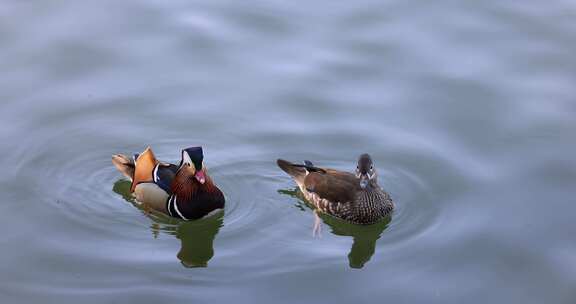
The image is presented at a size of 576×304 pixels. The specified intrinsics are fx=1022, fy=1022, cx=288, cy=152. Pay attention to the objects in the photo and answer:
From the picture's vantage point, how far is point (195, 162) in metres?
10.4

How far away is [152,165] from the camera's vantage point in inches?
426

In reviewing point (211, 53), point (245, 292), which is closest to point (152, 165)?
point (245, 292)

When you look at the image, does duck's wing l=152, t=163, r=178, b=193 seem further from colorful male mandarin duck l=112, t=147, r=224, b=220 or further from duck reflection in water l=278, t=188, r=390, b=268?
duck reflection in water l=278, t=188, r=390, b=268

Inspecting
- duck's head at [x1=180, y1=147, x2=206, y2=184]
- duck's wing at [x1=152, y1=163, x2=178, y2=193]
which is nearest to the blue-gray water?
duck's wing at [x1=152, y1=163, x2=178, y2=193]

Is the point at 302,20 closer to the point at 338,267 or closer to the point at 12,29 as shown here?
the point at 12,29

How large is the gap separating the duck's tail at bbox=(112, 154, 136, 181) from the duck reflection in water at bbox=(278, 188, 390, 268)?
1.60 m

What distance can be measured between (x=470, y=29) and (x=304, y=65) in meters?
2.58

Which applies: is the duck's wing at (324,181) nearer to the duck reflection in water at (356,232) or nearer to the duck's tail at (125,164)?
the duck reflection in water at (356,232)

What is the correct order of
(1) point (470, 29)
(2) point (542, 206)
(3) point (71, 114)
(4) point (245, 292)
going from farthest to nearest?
(1) point (470, 29) < (3) point (71, 114) < (2) point (542, 206) < (4) point (245, 292)

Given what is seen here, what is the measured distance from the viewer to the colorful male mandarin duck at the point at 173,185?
10.6 m

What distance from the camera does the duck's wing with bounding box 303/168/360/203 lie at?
10.7m

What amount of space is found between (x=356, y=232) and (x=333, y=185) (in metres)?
0.57

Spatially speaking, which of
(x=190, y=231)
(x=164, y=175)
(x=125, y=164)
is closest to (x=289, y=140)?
(x=164, y=175)

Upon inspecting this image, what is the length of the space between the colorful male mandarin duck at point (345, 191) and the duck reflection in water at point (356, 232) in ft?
0.19
